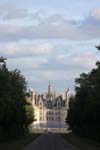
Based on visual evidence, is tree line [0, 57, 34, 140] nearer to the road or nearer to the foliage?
the road

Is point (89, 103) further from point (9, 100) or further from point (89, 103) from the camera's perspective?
point (9, 100)

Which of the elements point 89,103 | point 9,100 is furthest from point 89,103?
point 9,100

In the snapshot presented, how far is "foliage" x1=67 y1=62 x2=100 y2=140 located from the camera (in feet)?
288

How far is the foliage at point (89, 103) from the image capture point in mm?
87875

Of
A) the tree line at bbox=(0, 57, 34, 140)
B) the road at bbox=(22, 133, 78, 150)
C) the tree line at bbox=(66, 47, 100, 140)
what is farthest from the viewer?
the tree line at bbox=(66, 47, 100, 140)

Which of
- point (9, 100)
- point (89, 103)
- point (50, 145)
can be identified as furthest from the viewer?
point (89, 103)

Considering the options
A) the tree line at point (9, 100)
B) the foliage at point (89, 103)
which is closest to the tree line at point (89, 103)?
the foliage at point (89, 103)

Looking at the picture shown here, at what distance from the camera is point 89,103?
97.6 m

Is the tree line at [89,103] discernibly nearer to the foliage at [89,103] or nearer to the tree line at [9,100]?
the foliage at [89,103]

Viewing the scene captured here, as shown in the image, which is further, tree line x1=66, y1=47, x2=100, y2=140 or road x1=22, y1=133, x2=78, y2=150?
tree line x1=66, y1=47, x2=100, y2=140

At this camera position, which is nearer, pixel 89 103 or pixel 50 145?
pixel 50 145

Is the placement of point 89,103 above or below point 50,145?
above

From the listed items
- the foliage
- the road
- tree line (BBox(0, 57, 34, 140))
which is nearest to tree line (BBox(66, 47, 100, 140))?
the foliage

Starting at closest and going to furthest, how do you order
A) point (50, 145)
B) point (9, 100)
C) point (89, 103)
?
point (50, 145) < point (9, 100) < point (89, 103)
